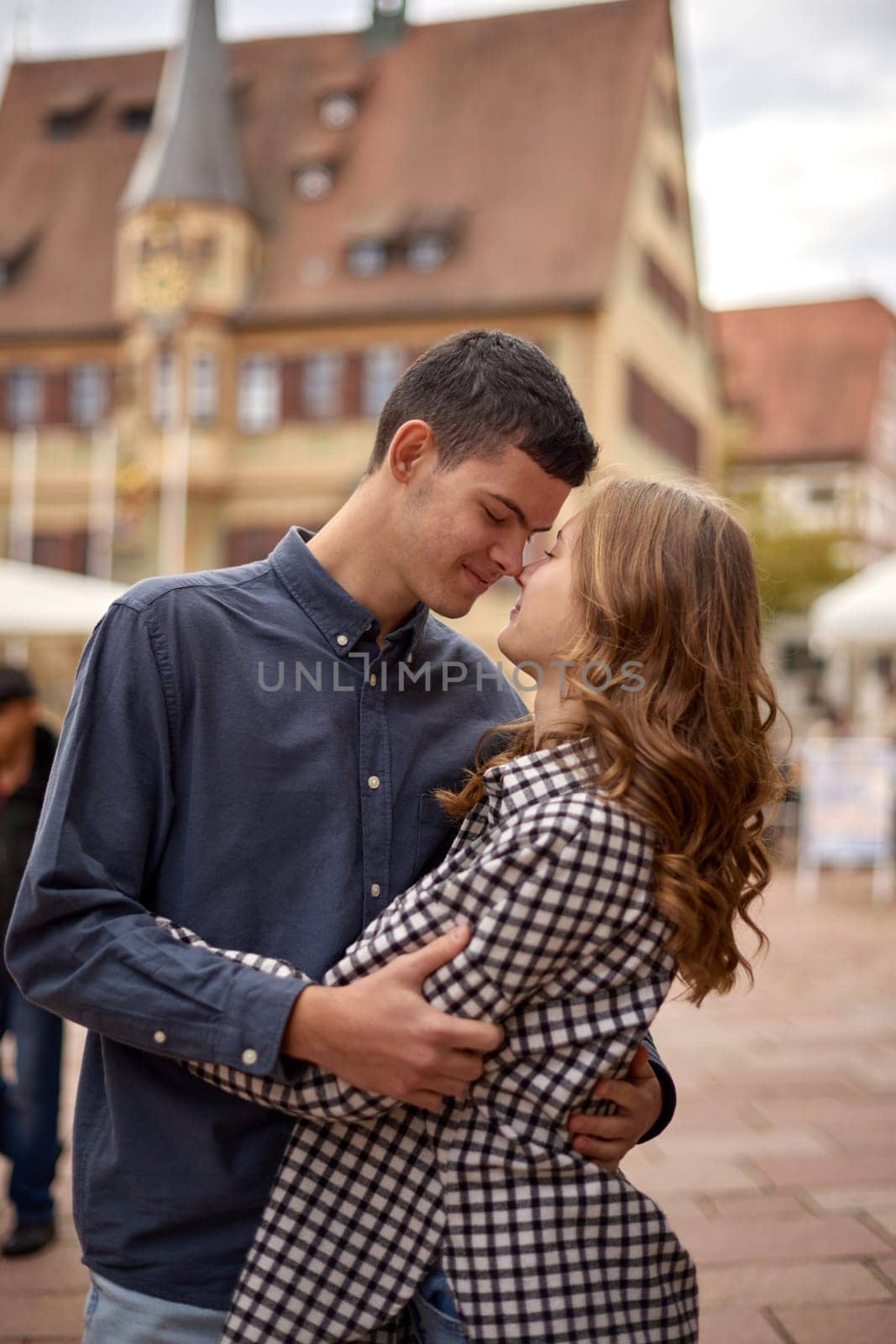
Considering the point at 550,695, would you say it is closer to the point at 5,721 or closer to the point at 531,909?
the point at 531,909

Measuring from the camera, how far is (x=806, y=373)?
4641cm

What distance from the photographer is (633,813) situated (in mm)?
1898

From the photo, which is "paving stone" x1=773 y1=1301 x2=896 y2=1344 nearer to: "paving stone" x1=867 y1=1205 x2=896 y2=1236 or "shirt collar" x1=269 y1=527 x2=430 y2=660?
"paving stone" x1=867 y1=1205 x2=896 y2=1236

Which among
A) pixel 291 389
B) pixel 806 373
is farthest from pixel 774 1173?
pixel 806 373

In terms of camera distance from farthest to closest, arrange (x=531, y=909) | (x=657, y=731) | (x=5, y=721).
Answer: (x=5, y=721)
(x=657, y=731)
(x=531, y=909)

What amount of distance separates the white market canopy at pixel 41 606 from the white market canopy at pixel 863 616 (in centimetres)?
529

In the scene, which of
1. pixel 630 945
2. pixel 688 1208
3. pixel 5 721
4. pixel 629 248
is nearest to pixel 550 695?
pixel 630 945

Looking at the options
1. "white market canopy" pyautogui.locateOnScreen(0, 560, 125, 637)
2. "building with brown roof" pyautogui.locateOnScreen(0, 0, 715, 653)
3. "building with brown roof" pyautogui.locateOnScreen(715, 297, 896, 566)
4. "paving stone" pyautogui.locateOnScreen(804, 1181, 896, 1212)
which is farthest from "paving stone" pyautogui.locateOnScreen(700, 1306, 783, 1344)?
"building with brown roof" pyautogui.locateOnScreen(715, 297, 896, 566)

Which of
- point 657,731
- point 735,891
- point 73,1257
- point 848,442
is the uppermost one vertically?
point 848,442

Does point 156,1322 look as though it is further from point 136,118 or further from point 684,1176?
point 136,118

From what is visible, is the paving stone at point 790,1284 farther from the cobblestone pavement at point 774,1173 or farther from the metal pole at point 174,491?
the metal pole at point 174,491

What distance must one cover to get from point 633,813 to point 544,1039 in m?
0.29

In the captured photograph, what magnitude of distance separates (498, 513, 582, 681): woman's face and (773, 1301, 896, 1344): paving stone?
1943mm

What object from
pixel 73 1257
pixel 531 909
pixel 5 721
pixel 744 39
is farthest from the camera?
pixel 744 39
